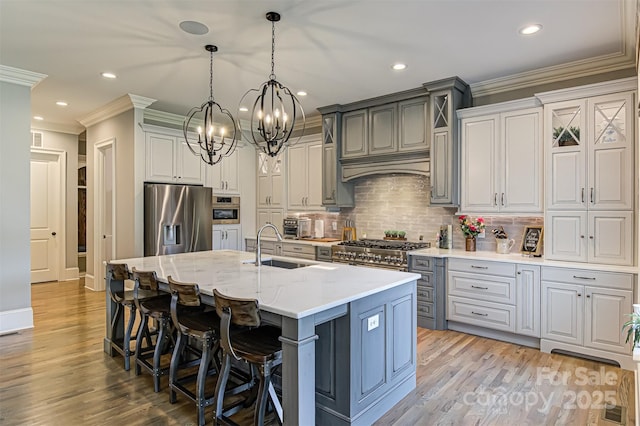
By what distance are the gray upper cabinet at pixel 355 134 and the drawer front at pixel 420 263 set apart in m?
1.65

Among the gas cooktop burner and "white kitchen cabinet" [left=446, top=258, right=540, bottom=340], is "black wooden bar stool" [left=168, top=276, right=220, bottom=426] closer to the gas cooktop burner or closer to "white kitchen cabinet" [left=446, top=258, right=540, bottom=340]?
the gas cooktop burner

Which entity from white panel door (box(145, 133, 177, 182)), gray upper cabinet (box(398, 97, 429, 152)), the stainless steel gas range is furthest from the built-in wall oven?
gray upper cabinet (box(398, 97, 429, 152))

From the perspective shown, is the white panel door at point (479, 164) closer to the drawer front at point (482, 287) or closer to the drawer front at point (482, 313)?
the drawer front at point (482, 287)

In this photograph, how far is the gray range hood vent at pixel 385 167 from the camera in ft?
15.7

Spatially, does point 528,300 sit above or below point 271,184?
below

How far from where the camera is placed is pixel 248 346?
7.26 feet

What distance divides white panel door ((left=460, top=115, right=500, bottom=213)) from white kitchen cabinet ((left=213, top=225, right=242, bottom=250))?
12.8 feet

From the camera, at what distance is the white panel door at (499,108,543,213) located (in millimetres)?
3992

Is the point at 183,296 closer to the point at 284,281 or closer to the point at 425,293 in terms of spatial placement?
the point at 284,281

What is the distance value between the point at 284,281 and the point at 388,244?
8.72 feet

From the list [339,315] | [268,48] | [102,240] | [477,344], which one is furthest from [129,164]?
[477,344]

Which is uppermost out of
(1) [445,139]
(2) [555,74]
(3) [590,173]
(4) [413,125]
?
(2) [555,74]

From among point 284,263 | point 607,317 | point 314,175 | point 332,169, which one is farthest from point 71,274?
point 607,317

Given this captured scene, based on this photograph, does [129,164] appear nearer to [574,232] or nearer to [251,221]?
[251,221]
